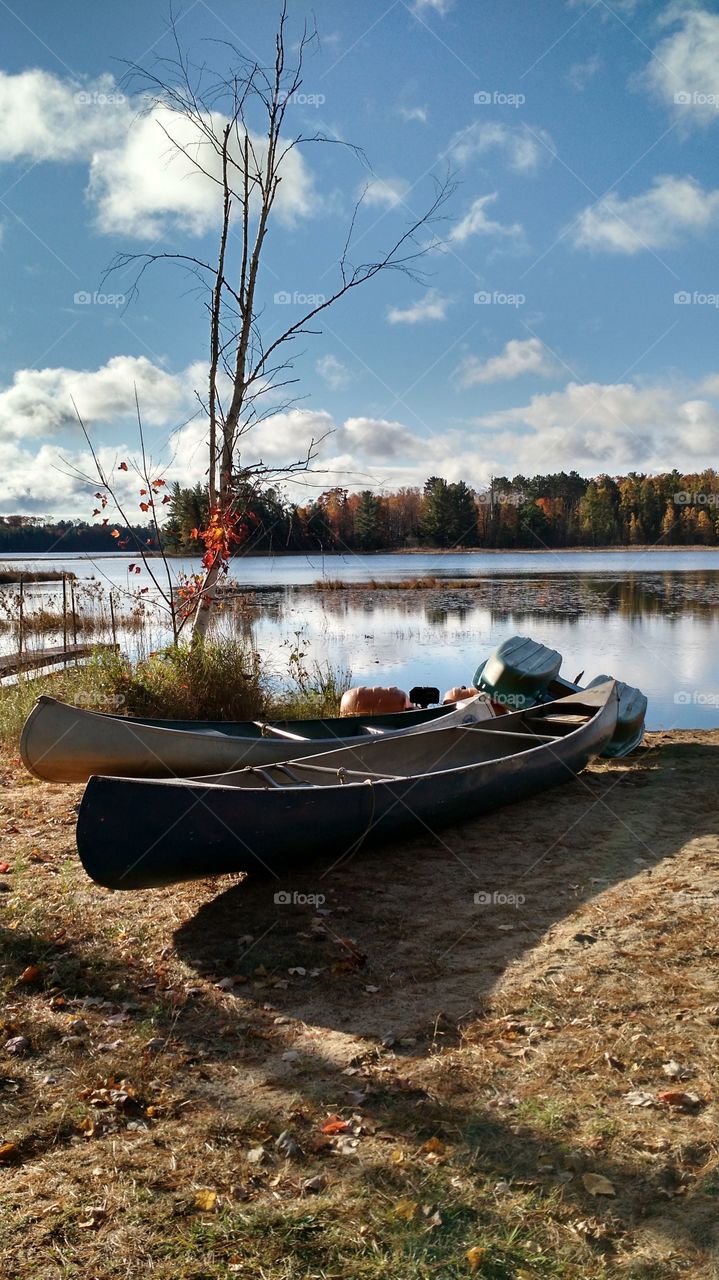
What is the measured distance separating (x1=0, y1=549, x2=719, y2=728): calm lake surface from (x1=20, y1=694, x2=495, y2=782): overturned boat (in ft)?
10.1

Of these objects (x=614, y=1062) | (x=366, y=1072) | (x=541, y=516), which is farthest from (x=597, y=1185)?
(x=541, y=516)

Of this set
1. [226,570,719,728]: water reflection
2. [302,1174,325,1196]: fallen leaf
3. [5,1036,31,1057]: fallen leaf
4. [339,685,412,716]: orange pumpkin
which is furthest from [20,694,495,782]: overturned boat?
[226,570,719,728]: water reflection

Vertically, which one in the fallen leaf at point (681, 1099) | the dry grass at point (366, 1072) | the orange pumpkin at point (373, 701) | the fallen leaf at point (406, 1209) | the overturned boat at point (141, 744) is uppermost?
the overturned boat at point (141, 744)

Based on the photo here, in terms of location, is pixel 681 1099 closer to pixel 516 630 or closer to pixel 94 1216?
pixel 94 1216

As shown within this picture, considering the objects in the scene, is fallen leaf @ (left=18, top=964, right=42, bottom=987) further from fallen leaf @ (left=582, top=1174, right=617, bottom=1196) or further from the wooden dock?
the wooden dock

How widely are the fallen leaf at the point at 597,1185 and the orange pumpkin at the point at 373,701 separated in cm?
746

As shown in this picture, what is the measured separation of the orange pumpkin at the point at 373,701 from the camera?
404 inches

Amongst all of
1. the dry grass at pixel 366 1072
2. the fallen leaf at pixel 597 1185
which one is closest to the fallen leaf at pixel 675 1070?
the dry grass at pixel 366 1072

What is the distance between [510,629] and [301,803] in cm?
Result: 1813

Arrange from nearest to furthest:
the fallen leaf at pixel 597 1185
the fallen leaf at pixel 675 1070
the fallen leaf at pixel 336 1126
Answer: the fallen leaf at pixel 597 1185 → the fallen leaf at pixel 336 1126 → the fallen leaf at pixel 675 1070

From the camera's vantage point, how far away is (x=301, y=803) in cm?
481

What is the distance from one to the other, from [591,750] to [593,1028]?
14.2 feet

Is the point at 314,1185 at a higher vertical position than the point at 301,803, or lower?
lower

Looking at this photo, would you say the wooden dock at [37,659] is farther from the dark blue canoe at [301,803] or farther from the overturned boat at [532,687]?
the dark blue canoe at [301,803]
